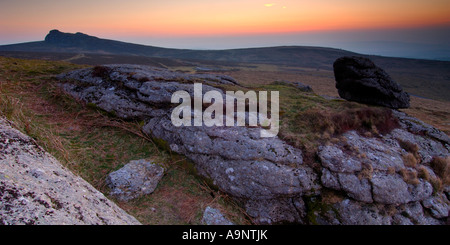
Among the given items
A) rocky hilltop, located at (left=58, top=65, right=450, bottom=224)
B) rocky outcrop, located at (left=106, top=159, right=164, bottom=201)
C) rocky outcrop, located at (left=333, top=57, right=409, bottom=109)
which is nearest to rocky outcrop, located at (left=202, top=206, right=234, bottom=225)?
rocky hilltop, located at (left=58, top=65, right=450, bottom=224)

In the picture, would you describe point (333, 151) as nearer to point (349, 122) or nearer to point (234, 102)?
point (349, 122)

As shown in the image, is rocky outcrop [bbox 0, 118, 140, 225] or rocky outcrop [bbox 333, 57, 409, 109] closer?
rocky outcrop [bbox 0, 118, 140, 225]

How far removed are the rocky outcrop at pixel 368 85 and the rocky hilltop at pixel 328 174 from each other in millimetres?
3215

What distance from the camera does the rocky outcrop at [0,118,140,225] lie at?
8.50 ft

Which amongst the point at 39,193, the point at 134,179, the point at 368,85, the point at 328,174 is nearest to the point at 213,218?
the point at 134,179

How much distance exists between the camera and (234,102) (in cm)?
991

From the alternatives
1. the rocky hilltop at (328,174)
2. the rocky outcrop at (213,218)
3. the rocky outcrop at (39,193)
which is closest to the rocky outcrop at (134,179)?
the rocky hilltop at (328,174)

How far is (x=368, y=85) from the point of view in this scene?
1189 cm

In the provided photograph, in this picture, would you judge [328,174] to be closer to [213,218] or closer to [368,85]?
[213,218]

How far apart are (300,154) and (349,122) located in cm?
349

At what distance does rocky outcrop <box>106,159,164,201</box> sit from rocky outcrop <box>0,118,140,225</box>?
269 centimetres

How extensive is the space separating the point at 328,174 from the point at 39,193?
24.4ft

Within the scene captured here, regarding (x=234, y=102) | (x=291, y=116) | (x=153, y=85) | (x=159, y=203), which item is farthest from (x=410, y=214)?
(x=153, y=85)

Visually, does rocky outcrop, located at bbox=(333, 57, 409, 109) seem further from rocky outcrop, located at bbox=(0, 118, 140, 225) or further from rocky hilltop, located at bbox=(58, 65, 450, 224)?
rocky outcrop, located at bbox=(0, 118, 140, 225)
